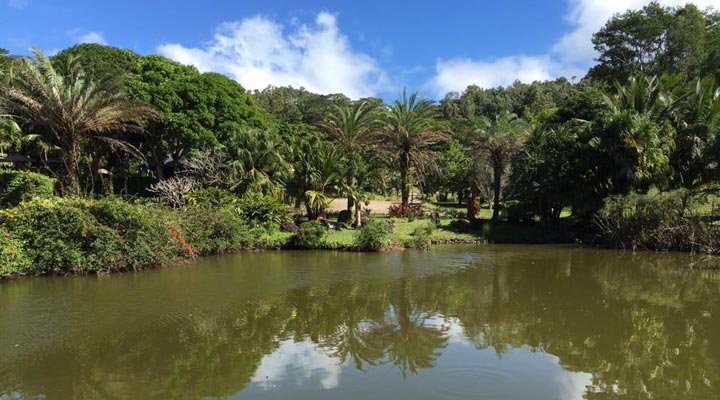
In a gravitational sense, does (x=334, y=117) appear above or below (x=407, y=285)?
above

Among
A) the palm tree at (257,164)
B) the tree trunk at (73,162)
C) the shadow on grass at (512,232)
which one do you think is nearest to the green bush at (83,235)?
the tree trunk at (73,162)

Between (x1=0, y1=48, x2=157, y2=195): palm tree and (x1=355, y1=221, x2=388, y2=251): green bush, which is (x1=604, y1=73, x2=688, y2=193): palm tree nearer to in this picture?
(x1=355, y1=221, x2=388, y2=251): green bush

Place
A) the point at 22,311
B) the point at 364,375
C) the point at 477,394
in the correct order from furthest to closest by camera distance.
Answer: the point at 22,311
the point at 364,375
the point at 477,394

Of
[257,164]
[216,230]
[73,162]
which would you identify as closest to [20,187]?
[73,162]

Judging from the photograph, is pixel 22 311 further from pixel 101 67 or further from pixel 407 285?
pixel 101 67

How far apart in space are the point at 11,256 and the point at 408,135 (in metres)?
18.8

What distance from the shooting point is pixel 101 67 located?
29172 mm

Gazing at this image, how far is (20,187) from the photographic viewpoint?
19031mm

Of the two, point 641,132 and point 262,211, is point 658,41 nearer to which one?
point 641,132

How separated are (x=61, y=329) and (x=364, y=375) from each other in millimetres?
6360

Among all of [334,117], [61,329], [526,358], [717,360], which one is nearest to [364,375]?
[526,358]

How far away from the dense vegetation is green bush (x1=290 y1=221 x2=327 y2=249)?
0.20 ft

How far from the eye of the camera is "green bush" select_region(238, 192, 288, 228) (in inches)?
826

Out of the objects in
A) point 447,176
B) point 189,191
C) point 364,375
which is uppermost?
point 447,176
